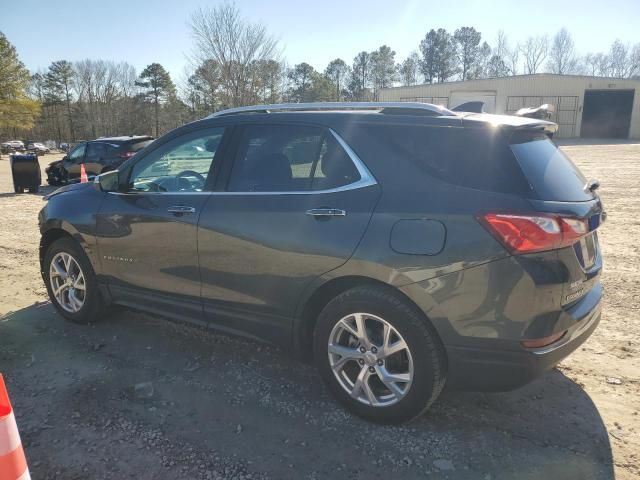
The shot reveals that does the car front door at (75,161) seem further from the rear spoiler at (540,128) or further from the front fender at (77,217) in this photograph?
the rear spoiler at (540,128)

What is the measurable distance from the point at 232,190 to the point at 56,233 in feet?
7.10

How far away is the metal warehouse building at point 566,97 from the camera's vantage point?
1788 inches

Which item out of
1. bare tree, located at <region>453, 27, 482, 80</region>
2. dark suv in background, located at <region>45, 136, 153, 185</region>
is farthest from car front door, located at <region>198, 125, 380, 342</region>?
bare tree, located at <region>453, 27, 482, 80</region>

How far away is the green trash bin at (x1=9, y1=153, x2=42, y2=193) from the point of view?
595 inches

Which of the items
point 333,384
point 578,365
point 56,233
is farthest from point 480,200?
point 56,233

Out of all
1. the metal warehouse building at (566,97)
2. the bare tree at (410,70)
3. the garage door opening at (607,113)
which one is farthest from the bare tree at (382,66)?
the garage door opening at (607,113)

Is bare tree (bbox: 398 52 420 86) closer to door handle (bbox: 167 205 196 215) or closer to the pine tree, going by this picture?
the pine tree

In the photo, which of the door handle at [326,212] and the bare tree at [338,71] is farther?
the bare tree at [338,71]

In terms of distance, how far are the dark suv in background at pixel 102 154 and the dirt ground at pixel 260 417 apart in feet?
35.4

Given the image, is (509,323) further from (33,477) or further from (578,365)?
(33,477)

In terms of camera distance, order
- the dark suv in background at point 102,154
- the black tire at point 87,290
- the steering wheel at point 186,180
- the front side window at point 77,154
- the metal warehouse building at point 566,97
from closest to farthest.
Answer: the steering wheel at point 186,180
the black tire at point 87,290
the dark suv in background at point 102,154
the front side window at point 77,154
the metal warehouse building at point 566,97

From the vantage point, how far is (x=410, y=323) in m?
2.69

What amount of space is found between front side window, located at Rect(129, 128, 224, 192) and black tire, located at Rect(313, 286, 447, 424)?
4.69 feet

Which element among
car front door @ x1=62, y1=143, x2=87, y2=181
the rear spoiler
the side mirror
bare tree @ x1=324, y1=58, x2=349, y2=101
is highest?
bare tree @ x1=324, y1=58, x2=349, y2=101
